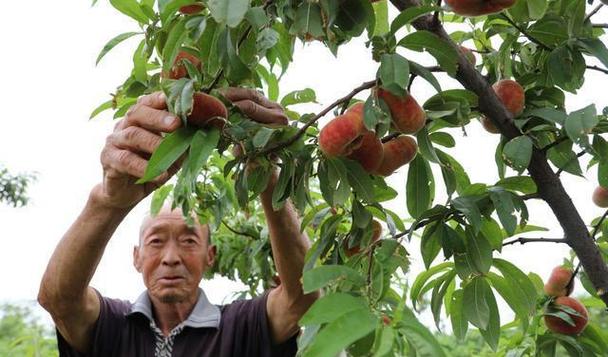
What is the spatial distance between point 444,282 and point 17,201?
20.9ft

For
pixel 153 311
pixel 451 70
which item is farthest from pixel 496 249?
pixel 153 311

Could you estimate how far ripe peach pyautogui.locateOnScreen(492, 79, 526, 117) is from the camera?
1267 mm

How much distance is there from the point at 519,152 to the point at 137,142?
557 millimetres

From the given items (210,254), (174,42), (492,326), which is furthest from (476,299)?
(210,254)

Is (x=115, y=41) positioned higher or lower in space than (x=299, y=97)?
higher

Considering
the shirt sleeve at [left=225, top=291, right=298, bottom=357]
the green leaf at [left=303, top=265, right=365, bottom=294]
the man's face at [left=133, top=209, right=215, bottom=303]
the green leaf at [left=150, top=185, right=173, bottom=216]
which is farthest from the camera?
the man's face at [left=133, top=209, right=215, bottom=303]

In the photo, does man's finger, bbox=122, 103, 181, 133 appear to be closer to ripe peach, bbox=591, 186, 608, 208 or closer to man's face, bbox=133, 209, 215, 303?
ripe peach, bbox=591, 186, 608, 208

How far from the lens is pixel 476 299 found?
137 cm

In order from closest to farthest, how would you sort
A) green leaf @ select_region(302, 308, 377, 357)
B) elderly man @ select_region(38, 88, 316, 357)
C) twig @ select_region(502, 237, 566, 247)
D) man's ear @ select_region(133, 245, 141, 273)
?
green leaf @ select_region(302, 308, 377, 357), twig @ select_region(502, 237, 566, 247), elderly man @ select_region(38, 88, 316, 357), man's ear @ select_region(133, 245, 141, 273)

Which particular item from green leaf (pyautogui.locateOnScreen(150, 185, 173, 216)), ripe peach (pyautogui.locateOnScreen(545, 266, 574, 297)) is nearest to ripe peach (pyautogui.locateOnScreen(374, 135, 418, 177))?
ripe peach (pyautogui.locateOnScreen(545, 266, 574, 297))

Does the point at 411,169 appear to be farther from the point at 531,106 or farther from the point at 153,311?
the point at 153,311

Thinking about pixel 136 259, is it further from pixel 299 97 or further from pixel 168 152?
pixel 168 152

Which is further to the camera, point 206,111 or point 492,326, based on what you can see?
point 492,326

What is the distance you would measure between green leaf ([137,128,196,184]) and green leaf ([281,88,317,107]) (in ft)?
1.17
